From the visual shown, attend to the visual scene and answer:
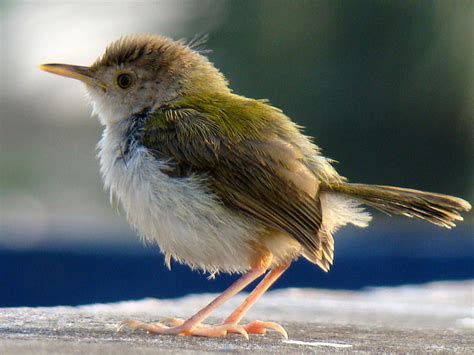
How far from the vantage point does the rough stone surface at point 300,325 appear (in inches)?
141

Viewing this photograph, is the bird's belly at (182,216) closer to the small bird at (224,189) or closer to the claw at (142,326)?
the small bird at (224,189)

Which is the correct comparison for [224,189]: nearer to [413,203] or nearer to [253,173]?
[253,173]

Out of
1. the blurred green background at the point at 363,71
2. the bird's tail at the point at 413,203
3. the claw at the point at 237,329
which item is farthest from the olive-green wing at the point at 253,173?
the blurred green background at the point at 363,71

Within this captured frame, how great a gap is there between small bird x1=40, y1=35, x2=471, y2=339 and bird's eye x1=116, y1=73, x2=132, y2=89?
4 centimetres

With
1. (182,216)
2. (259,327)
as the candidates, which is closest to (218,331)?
(259,327)

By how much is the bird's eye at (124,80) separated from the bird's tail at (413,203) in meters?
1.21

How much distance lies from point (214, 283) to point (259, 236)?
3.40 meters

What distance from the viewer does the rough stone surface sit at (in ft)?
11.8

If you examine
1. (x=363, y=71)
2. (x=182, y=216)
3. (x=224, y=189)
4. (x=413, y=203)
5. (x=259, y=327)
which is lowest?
(x=259, y=327)

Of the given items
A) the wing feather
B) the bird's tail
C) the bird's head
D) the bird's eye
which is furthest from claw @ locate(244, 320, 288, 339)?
the bird's eye

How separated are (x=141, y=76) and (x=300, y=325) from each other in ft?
4.90

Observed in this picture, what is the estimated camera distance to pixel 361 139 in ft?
41.3

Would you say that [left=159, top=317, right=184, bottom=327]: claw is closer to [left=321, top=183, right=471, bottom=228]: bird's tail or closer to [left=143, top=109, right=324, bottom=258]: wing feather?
[left=143, top=109, right=324, bottom=258]: wing feather

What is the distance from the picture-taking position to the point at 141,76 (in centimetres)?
492
